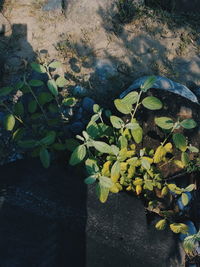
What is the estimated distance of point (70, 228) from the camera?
7.30 ft

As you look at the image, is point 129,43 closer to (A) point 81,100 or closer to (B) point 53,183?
(A) point 81,100

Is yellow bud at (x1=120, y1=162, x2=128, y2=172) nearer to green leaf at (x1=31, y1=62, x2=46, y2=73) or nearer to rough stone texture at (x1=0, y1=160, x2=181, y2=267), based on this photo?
rough stone texture at (x1=0, y1=160, x2=181, y2=267)

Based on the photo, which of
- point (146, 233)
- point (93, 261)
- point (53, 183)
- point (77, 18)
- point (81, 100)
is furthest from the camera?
point (77, 18)

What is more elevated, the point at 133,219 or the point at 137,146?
the point at 137,146

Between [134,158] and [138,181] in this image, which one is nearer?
[134,158]

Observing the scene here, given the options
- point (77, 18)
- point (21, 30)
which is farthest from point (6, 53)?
point (77, 18)

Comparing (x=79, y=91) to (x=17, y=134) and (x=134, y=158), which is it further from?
(x=134, y=158)

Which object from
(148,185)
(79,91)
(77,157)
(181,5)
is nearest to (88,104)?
(79,91)

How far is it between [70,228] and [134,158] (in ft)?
2.43

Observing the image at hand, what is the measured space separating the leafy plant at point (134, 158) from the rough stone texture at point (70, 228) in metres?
0.17

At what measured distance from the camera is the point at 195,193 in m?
2.83

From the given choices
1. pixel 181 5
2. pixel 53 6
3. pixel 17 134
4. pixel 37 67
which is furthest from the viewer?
pixel 181 5

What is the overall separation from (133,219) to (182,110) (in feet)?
3.73

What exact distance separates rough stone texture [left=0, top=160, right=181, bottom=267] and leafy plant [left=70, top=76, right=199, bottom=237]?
0.17 metres
